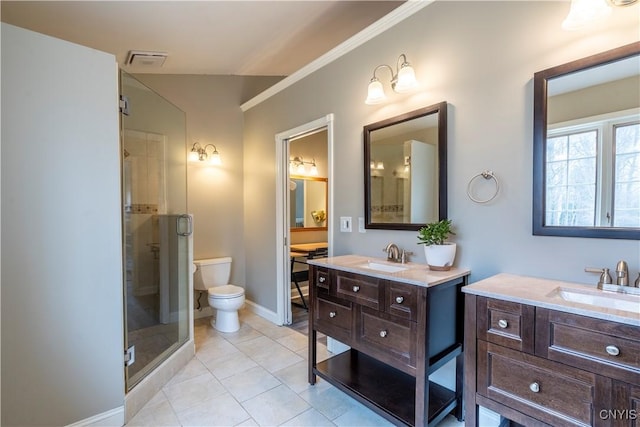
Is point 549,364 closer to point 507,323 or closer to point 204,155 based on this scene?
point 507,323

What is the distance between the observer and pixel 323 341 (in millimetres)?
2965

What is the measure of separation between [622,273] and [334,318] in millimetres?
1427

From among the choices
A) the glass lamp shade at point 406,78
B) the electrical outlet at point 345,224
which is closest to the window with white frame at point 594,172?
the glass lamp shade at point 406,78

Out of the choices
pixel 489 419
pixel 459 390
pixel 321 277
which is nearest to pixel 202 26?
pixel 321 277

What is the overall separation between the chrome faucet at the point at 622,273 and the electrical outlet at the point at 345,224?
1625 millimetres

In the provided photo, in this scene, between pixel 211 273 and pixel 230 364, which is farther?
pixel 211 273

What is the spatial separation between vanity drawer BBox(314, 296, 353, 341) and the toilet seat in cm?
127

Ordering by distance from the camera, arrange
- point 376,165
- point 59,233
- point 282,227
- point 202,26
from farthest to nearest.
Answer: point 282,227 → point 202,26 → point 376,165 → point 59,233

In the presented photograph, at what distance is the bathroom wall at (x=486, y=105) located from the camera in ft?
4.71

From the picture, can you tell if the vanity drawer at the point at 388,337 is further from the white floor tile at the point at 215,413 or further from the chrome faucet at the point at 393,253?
the white floor tile at the point at 215,413

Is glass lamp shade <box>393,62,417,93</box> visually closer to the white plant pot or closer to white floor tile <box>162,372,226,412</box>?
the white plant pot

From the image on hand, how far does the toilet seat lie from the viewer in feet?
10.1

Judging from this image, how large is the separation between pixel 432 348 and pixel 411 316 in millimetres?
196

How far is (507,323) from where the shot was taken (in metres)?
1.24
